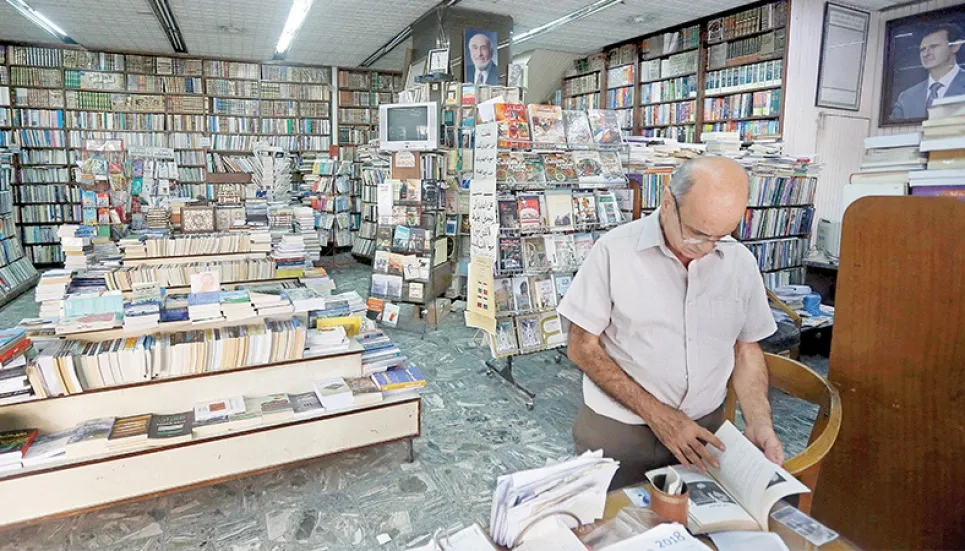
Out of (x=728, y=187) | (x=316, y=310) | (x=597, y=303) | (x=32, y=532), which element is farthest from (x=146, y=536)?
(x=728, y=187)

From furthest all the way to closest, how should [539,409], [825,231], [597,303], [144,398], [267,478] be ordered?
[825,231] < [539,409] < [267,478] < [144,398] < [597,303]

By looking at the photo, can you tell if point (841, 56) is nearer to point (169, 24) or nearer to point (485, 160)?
point (485, 160)

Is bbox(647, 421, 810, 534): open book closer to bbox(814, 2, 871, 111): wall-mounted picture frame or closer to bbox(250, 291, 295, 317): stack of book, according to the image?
bbox(250, 291, 295, 317): stack of book

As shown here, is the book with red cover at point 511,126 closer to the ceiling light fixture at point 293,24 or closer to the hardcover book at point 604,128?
the hardcover book at point 604,128

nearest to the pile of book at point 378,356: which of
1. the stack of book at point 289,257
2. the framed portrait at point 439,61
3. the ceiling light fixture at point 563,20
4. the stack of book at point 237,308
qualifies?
the stack of book at point 237,308

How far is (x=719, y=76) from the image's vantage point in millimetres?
6863

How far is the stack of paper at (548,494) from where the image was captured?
0.99m

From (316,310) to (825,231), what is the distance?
5220 mm

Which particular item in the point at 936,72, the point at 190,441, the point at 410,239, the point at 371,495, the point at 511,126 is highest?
the point at 936,72

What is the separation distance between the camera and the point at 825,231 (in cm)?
566

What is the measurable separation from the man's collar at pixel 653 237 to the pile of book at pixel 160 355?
5.92 feet

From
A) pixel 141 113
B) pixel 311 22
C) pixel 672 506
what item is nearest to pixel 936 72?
pixel 672 506

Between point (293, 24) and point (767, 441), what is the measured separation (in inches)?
299

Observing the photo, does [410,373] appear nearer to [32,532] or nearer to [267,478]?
[267,478]
